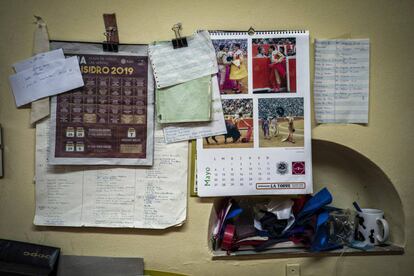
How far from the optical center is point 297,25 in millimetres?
1103

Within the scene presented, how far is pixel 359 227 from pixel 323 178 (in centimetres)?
23

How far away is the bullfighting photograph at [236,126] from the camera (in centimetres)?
110

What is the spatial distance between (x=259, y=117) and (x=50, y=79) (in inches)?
30.0

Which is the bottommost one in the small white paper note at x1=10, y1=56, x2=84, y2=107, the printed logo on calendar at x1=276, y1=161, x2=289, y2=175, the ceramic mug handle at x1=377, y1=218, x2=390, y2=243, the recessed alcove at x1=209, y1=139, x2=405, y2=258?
the ceramic mug handle at x1=377, y1=218, x2=390, y2=243

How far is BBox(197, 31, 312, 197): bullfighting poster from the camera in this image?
1.10m

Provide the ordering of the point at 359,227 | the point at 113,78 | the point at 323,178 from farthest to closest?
the point at 323,178
the point at 359,227
the point at 113,78

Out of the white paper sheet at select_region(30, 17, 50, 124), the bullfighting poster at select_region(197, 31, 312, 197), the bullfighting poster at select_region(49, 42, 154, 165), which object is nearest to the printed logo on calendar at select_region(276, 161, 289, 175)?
the bullfighting poster at select_region(197, 31, 312, 197)

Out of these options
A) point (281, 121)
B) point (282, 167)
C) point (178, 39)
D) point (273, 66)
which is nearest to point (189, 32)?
point (178, 39)

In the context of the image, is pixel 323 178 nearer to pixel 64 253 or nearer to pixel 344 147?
pixel 344 147

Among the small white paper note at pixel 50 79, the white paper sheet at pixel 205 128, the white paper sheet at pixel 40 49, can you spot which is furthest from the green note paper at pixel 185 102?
the white paper sheet at pixel 40 49

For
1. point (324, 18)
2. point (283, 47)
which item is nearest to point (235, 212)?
point (283, 47)

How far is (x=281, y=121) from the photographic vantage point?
110 centimetres

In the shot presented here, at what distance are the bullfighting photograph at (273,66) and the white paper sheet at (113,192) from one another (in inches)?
14.4

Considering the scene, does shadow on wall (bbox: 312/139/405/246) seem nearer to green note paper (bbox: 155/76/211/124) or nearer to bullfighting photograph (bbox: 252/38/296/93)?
bullfighting photograph (bbox: 252/38/296/93)
